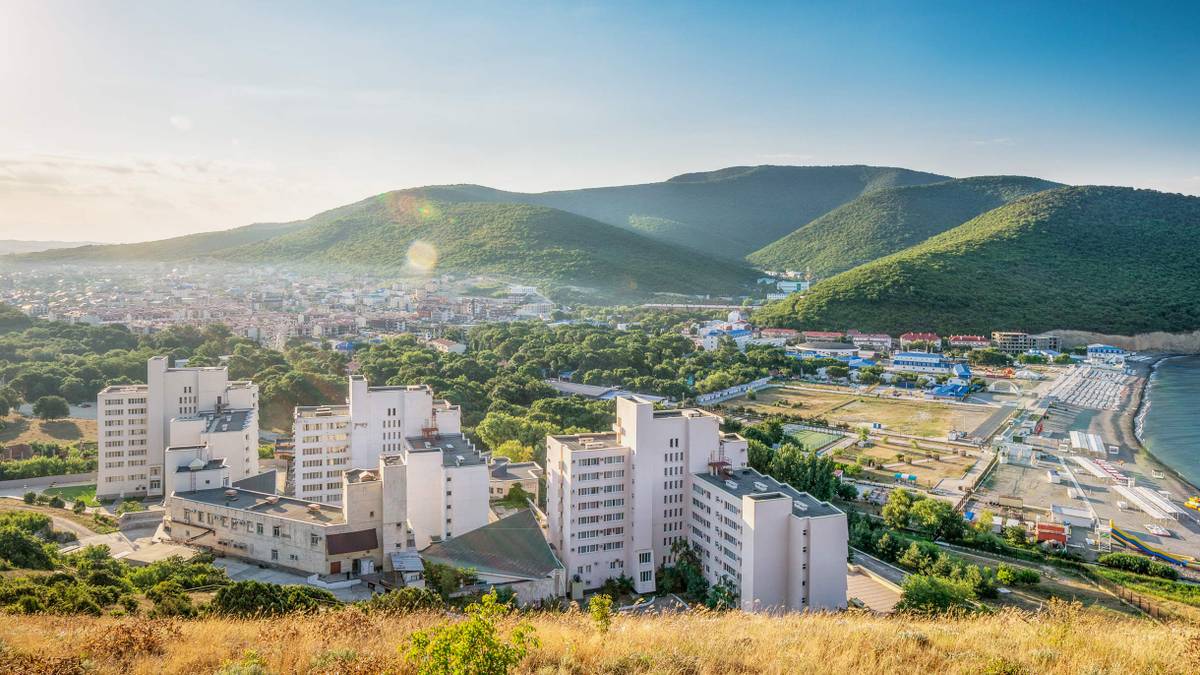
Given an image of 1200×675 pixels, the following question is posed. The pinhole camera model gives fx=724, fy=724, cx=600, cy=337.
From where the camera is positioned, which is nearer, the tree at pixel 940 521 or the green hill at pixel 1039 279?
the tree at pixel 940 521

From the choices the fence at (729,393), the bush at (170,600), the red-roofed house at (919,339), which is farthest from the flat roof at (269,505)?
the red-roofed house at (919,339)

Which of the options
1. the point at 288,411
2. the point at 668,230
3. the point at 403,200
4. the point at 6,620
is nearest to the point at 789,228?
the point at 668,230

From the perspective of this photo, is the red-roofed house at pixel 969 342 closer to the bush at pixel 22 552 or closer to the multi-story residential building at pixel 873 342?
the multi-story residential building at pixel 873 342

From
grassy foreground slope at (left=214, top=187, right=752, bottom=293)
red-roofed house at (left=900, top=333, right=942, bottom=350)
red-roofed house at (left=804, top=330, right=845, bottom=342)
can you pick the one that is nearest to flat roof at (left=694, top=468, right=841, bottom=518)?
red-roofed house at (left=804, top=330, right=845, bottom=342)

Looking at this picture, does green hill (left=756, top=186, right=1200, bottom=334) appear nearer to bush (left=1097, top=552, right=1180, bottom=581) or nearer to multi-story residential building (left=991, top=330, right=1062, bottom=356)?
multi-story residential building (left=991, top=330, right=1062, bottom=356)

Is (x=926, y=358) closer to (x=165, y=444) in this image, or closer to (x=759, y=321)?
(x=759, y=321)

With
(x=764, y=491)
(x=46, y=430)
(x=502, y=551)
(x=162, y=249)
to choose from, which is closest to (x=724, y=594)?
(x=764, y=491)

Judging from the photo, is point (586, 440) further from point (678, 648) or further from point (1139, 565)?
point (1139, 565)
